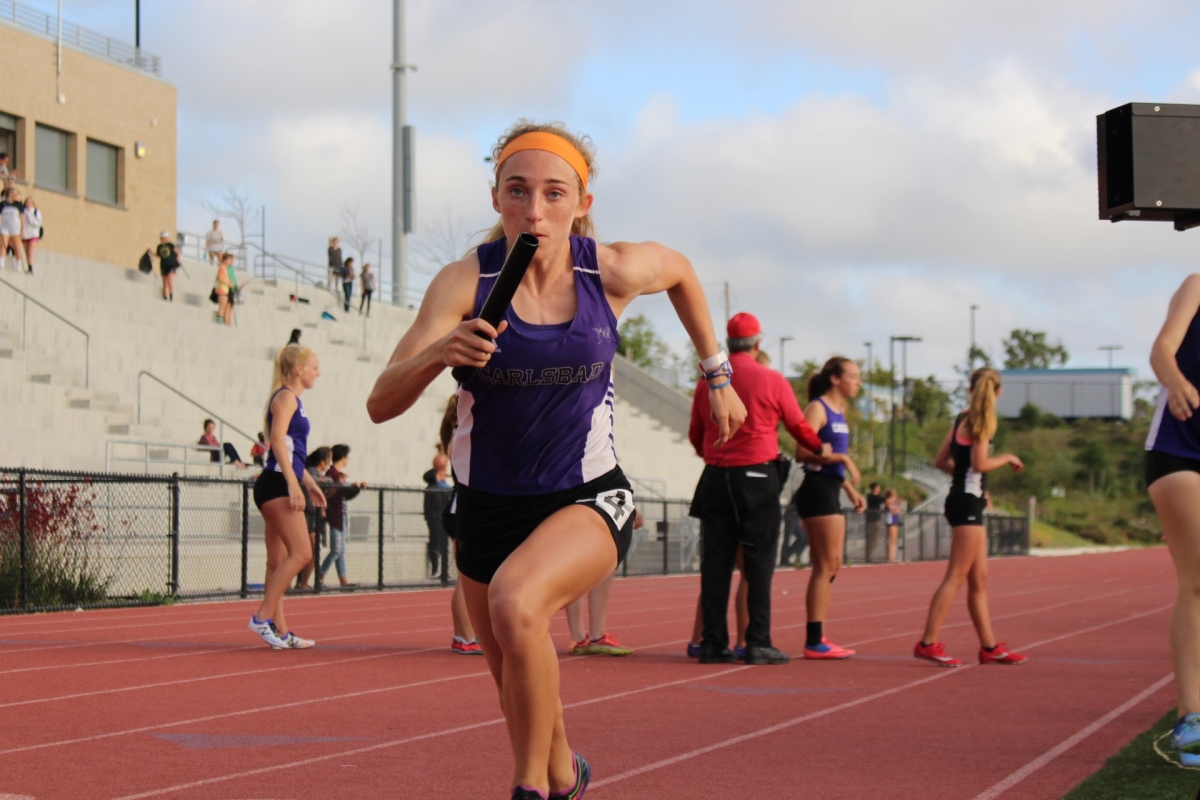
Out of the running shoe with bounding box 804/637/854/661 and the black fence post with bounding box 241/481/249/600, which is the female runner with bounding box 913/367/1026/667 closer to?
the running shoe with bounding box 804/637/854/661

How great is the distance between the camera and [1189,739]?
5.75 metres

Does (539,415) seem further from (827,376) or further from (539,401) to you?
(827,376)

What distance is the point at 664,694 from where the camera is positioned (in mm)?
8383

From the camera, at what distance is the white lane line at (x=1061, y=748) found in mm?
5561

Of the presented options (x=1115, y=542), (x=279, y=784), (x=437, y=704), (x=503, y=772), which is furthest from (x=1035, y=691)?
(x=1115, y=542)

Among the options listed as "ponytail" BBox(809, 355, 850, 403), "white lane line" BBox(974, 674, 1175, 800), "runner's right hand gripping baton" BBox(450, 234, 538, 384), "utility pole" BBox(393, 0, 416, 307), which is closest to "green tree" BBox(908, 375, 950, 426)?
"utility pole" BBox(393, 0, 416, 307)

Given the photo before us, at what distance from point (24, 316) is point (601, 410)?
21.6m

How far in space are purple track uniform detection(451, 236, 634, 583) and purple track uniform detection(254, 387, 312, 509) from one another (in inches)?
232

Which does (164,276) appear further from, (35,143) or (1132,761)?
(1132,761)

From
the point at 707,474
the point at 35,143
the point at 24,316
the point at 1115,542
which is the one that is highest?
the point at 35,143

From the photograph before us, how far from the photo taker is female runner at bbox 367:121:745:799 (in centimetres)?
409

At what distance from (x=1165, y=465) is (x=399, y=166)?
35.9 meters

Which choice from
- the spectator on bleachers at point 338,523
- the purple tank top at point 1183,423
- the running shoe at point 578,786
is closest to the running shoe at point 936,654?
the purple tank top at point 1183,423

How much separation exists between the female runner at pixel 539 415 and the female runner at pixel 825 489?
225 inches
